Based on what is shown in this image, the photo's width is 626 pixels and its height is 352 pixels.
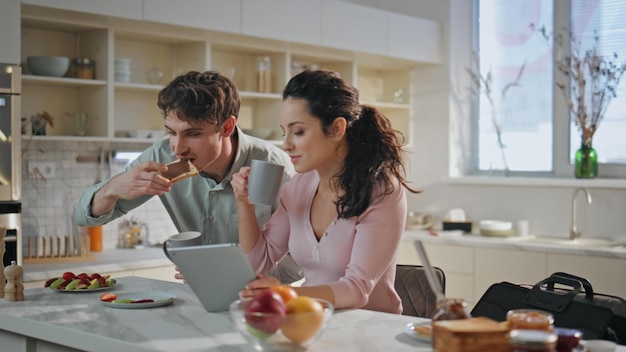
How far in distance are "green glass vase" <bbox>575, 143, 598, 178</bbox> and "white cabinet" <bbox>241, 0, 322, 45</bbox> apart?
72.8 inches

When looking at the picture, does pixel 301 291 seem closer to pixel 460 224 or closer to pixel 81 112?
pixel 81 112

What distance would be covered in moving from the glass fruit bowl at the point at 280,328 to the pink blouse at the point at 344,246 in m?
0.48

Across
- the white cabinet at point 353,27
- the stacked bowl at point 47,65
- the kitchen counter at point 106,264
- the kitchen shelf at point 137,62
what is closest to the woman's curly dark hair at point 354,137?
the kitchen counter at point 106,264

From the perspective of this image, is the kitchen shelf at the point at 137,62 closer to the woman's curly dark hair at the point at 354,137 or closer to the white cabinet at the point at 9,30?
the white cabinet at the point at 9,30

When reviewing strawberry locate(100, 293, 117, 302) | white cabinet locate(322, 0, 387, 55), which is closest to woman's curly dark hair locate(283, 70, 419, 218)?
strawberry locate(100, 293, 117, 302)

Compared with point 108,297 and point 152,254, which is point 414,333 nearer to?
point 108,297

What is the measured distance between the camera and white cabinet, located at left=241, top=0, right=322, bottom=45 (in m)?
4.73

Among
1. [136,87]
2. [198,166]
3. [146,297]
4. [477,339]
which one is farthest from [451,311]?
[136,87]

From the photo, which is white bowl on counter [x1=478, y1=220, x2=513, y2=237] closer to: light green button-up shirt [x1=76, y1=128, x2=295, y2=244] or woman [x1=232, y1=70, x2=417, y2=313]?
light green button-up shirt [x1=76, y1=128, x2=295, y2=244]

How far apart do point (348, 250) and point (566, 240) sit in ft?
10.7

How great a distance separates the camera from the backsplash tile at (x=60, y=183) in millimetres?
4555

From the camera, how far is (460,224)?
18.7ft

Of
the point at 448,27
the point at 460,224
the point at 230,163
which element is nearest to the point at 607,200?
the point at 460,224

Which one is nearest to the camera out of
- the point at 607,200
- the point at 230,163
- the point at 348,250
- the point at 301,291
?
the point at 301,291
